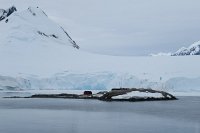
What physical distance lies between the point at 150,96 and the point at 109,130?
3474 centimetres

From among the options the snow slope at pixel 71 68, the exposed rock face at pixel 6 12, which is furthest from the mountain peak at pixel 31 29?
the exposed rock face at pixel 6 12

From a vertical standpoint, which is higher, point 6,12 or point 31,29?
point 6,12

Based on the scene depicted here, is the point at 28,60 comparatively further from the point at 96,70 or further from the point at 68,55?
the point at 96,70

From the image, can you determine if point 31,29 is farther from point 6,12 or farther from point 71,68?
point 71,68

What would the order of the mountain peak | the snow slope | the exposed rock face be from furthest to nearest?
the exposed rock face
the mountain peak
the snow slope

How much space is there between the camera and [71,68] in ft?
255

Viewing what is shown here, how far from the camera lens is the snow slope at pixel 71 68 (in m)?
69.4

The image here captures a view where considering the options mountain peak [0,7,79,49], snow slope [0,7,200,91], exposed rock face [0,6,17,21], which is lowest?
snow slope [0,7,200,91]

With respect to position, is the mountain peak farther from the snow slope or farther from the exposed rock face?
the exposed rock face

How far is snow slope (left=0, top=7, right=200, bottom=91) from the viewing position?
6944 centimetres

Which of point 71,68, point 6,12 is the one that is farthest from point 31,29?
point 71,68

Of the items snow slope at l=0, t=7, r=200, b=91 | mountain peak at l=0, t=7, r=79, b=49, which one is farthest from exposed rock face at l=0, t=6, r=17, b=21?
snow slope at l=0, t=7, r=200, b=91

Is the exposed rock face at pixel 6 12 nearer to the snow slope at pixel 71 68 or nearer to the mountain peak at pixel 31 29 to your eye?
the mountain peak at pixel 31 29

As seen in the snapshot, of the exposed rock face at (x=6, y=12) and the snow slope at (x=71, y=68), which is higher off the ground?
the exposed rock face at (x=6, y=12)
